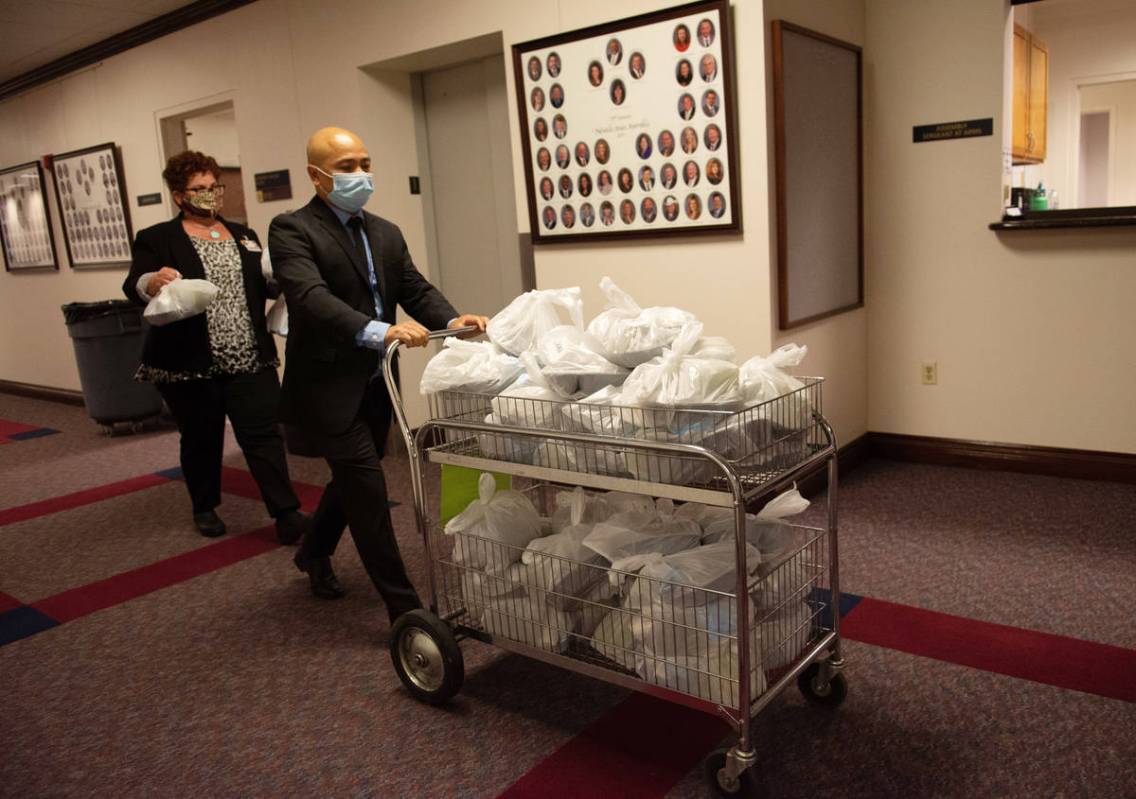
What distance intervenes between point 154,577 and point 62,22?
172 inches

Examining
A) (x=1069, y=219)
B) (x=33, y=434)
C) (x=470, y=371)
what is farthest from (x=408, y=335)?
(x=33, y=434)

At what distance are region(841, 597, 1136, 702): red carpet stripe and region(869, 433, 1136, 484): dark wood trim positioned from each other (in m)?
1.63

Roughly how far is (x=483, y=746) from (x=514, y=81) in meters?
2.95

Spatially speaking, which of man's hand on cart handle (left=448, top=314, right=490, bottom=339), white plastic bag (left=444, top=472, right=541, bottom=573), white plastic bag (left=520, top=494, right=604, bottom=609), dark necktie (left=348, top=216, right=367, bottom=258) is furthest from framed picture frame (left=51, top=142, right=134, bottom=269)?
white plastic bag (left=520, top=494, right=604, bottom=609)

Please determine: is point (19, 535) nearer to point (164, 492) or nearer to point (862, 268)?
point (164, 492)

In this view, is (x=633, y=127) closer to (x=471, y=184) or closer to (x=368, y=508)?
(x=471, y=184)

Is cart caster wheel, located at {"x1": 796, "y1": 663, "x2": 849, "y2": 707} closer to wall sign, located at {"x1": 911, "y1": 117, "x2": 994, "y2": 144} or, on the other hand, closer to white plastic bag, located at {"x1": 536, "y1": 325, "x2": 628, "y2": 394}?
white plastic bag, located at {"x1": 536, "y1": 325, "x2": 628, "y2": 394}

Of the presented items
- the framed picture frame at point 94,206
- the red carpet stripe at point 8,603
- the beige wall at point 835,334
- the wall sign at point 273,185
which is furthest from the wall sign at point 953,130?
the framed picture frame at point 94,206

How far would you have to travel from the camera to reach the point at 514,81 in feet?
13.2

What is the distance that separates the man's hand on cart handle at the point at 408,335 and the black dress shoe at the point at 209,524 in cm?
210

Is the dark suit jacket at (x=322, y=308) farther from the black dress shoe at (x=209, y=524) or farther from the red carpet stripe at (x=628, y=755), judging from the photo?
the black dress shoe at (x=209, y=524)

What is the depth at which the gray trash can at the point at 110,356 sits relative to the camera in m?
6.05

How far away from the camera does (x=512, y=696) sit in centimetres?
238

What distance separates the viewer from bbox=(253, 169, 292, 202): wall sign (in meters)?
5.27
